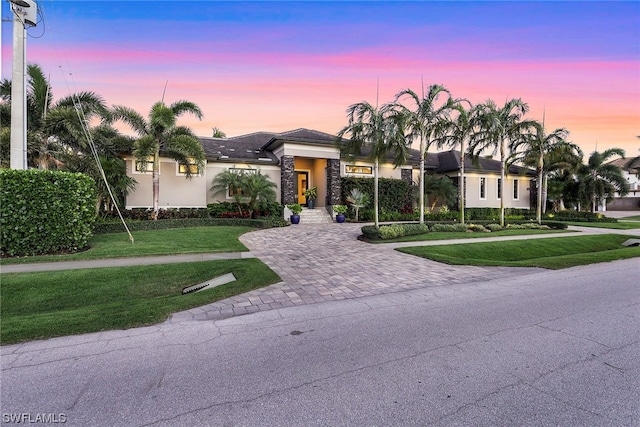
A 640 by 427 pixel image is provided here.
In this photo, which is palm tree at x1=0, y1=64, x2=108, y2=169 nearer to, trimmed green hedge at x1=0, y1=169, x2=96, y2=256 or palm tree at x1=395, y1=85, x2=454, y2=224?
trimmed green hedge at x1=0, y1=169, x2=96, y2=256

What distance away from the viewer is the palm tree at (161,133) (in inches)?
630

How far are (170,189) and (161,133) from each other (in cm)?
427

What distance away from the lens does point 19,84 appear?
32.8 ft

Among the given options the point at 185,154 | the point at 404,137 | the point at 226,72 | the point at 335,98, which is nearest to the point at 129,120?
the point at 185,154

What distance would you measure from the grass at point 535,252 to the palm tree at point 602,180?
604 inches

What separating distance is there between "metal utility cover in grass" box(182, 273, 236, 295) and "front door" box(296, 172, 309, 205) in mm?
17729

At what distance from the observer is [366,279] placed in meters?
7.29

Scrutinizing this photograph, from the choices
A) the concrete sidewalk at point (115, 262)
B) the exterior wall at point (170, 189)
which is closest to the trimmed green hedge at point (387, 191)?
the exterior wall at point (170, 189)

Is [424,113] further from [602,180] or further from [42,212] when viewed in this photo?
[602,180]

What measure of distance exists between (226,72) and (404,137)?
9373 mm

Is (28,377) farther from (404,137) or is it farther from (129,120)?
(129,120)

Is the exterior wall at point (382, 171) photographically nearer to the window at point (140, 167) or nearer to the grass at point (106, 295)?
the window at point (140, 167)

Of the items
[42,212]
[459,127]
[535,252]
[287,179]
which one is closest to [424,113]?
[459,127]

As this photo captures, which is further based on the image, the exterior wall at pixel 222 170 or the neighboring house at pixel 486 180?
the neighboring house at pixel 486 180
